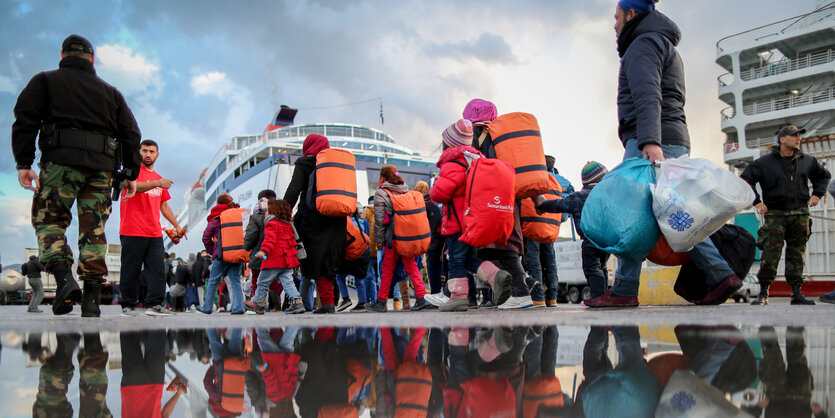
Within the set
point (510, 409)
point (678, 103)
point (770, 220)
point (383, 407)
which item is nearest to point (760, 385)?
point (510, 409)

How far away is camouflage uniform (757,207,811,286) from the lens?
502 cm

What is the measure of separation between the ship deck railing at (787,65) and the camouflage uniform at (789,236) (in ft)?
85.6

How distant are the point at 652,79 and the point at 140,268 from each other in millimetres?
4143

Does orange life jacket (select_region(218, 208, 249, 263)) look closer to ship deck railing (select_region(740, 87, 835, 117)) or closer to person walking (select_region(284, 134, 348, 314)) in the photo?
person walking (select_region(284, 134, 348, 314))

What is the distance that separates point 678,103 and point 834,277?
13.2 m

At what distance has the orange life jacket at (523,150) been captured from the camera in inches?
151

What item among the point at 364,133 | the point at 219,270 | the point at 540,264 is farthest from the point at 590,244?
the point at 364,133

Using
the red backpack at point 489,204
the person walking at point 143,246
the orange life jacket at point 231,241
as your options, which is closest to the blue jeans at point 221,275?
the orange life jacket at point 231,241

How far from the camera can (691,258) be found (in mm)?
3174

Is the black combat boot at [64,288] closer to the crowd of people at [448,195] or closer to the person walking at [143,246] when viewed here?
the crowd of people at [448,195]

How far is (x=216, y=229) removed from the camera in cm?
700

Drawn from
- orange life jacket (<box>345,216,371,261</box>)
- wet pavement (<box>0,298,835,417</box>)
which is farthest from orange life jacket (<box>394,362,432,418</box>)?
orange life jacket (<box>345,216,371,261</box>)

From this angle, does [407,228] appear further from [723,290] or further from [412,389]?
[412,389]

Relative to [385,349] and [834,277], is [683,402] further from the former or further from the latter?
[834,277]
